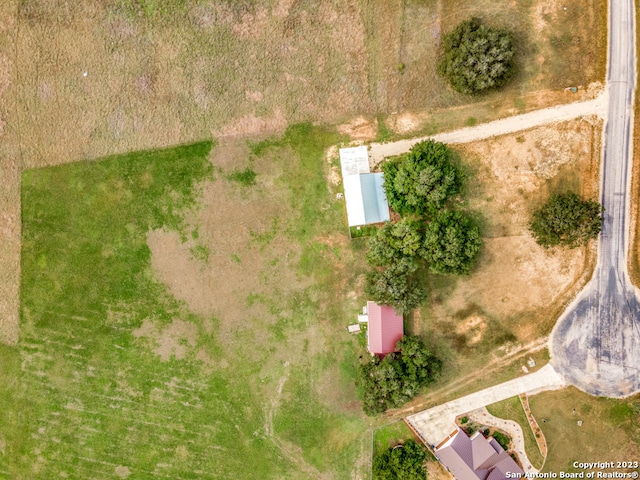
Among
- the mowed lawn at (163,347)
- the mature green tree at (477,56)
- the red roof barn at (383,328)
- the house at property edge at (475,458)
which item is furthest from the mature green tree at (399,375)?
the mature green tree at (477,56)

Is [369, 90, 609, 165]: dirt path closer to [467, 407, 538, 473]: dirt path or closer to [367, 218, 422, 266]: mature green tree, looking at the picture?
[367, 218, 422, 266]: mature green tree

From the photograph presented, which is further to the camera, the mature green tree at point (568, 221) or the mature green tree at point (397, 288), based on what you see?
the mature green tree at point (397, 288)

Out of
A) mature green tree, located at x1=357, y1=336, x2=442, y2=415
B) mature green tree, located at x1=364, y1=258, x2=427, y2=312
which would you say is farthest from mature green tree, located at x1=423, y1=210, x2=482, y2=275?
mature green tree, located at x1=357, y1=336, x2=442, y2=415

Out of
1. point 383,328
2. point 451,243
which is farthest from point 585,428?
point 451,243

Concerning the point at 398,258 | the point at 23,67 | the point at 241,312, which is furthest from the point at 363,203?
the point at 23,67

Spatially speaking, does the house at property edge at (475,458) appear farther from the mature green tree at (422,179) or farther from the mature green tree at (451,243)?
the mature green tree at (422,179)

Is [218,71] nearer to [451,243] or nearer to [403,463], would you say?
[451,243]
